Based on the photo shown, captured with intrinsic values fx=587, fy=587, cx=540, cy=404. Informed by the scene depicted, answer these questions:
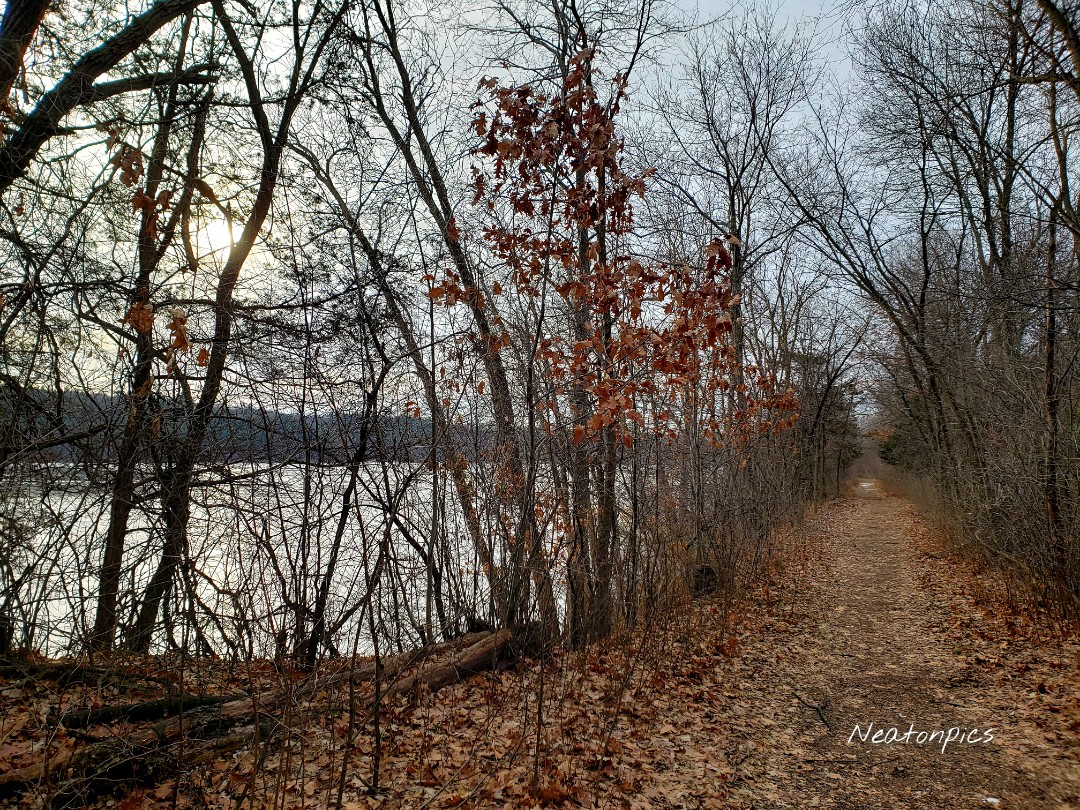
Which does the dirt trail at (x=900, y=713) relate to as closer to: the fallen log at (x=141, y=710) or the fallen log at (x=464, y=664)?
the fallen log at (x=464, y=664)

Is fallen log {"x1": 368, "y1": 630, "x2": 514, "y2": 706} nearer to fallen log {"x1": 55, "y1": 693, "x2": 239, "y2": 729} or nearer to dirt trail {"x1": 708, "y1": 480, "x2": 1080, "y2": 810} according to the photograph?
fallen log {"x1": 55, "y1": 693, "x2": 239, "y2": 729}

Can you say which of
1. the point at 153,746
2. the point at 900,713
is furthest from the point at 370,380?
the point at 900,713

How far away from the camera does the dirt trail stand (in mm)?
3873

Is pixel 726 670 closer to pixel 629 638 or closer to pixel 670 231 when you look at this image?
pixel 629 638

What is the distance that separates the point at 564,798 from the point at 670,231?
327 inches

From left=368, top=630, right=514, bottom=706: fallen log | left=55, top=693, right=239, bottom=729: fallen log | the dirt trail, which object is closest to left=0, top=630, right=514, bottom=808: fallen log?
left=55, top=693, right=239, bottom=729: fallen log

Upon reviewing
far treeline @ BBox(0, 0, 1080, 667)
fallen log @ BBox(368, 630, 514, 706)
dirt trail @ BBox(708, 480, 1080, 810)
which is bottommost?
dirt trail @ BBox(708, 480, 1080, 810)

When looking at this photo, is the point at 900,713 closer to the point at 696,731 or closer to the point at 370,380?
the point at 696,731

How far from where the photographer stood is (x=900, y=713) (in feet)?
16.8

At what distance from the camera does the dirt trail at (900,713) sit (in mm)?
3873

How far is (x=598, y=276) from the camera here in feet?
16.7

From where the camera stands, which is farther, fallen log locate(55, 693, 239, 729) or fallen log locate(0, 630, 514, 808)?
fallen log locate(55, 693, 239, 729)

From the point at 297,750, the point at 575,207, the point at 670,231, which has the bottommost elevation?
the point at 297,750

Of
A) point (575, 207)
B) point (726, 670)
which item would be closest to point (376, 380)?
point (575, 207)
